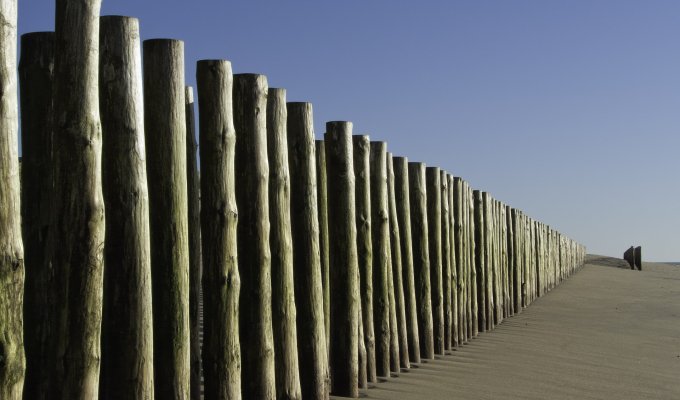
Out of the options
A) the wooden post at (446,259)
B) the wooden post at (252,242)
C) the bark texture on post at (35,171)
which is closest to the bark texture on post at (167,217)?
the bark texture on post at (35,171)

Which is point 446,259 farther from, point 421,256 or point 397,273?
point 397,273

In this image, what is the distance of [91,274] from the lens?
3.56 meters

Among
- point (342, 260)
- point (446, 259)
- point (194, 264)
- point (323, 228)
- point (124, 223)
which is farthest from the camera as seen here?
point (446, 259)

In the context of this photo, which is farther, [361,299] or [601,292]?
[601,292]

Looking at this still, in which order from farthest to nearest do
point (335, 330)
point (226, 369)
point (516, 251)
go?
point (516, 251)
point (335, 330)
point (226, 369)

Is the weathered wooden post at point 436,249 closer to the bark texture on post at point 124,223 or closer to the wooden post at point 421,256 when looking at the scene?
the wooden post at point 421,256

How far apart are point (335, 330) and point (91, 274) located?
8.31ft

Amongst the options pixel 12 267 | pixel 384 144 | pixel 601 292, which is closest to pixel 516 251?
pixel 601 292

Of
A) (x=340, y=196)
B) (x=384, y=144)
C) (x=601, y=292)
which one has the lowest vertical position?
(x=601, y=292)

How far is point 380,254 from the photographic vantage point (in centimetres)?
662

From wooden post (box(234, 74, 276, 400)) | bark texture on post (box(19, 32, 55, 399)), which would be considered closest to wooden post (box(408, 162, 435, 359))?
wooden post (box(234, 74, 276, 400))

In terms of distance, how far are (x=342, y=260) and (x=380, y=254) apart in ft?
2.40

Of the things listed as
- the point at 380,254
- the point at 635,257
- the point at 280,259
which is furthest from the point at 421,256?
the point at 635,257

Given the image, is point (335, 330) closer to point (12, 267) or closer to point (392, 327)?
point (392, 327)
